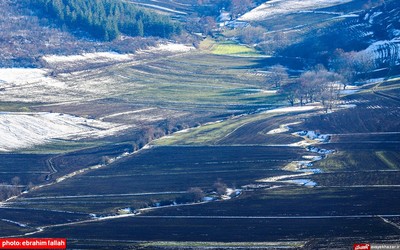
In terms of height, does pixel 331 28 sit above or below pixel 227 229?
above

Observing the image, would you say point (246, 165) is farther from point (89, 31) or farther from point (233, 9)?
point (233, 9)

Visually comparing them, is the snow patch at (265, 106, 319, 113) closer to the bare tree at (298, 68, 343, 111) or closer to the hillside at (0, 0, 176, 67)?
the bare tree at (298, 68, 343, 111)

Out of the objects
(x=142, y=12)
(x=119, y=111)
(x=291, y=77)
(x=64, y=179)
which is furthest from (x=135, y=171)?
(x=142, y=12)

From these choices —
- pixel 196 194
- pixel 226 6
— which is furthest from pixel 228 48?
pixel 196 194

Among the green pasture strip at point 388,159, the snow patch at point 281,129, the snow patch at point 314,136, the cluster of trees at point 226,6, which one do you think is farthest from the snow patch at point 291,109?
the cluster of trees at point 226,6

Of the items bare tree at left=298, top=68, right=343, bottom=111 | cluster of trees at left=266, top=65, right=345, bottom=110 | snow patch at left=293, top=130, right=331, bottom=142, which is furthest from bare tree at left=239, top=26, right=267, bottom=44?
snow patch at left=293, top=130, right=331, bottom=142

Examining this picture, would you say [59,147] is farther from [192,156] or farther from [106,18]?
[106,18]

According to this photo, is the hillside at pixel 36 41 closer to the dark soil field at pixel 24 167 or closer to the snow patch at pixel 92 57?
the snow patch at pixel 92 57

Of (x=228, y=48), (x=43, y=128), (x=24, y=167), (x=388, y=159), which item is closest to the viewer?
(x=388, y=159)

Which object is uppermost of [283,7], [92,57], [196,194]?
[283,7]
